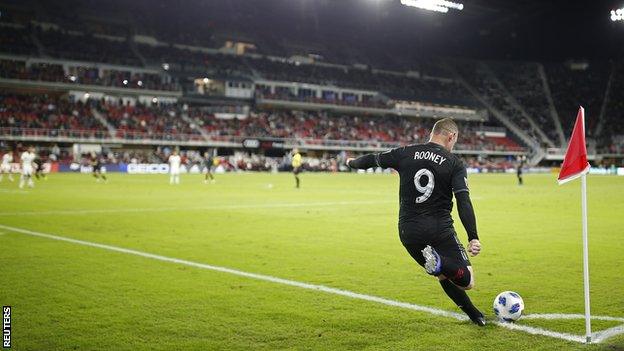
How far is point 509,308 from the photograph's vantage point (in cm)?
589

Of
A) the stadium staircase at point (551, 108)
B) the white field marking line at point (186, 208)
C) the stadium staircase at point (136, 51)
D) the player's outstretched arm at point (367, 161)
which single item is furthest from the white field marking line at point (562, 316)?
the stadium staircase at point (551, 108)

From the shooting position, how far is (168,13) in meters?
80.5

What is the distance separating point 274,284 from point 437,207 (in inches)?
114

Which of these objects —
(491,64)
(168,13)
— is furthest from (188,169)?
(491,64)

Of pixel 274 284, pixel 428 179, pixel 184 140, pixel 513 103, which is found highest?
pixel 513 103

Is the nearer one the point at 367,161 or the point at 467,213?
the point at 467,213

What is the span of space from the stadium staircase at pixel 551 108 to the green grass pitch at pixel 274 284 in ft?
258

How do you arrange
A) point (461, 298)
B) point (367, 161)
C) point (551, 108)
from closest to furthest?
point (461, 298) → point (367, 161) → point (551, 108)

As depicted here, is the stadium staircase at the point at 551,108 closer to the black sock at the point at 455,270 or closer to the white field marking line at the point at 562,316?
the white field marking line at the point at 562,316

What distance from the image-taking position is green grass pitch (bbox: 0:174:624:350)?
5.42 metres

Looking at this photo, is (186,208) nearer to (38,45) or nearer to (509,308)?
(509,308)

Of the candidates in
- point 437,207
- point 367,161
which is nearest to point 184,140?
point 367,161

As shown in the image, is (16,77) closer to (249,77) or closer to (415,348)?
(249,77)

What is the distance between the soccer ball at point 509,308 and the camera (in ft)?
19.3
